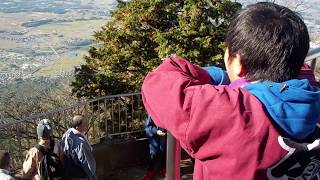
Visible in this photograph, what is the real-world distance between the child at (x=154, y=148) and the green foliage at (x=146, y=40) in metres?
4.84

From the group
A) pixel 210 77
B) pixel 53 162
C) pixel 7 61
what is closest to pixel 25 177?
pixel 53 162

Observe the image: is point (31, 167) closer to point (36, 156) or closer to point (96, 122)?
point (36, 156)

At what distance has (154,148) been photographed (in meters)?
7.09

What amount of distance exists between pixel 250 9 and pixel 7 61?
A: 52.6 m

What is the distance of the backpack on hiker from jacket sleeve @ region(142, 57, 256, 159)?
3978mm

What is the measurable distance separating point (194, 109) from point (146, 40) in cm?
1257

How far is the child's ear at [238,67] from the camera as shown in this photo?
136cm

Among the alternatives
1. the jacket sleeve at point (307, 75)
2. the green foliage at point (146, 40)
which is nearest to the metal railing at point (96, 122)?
the green foliage at point (146, 40)

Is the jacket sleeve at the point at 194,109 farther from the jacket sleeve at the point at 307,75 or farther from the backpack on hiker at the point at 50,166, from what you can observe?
the backpack on hiker at the point at 50,166

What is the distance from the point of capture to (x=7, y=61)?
2012 inches

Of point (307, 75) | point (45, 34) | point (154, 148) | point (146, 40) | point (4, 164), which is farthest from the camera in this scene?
point (45, 34)

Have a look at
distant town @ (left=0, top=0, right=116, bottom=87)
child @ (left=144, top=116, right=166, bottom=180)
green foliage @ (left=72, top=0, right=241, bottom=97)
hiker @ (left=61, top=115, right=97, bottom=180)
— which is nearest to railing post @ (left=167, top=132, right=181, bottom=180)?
hiker @ (left=61, top=115, right=97, bottom=180)

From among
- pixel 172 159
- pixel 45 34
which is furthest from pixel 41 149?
pixel 45 34

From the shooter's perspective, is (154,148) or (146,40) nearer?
(154,148)
